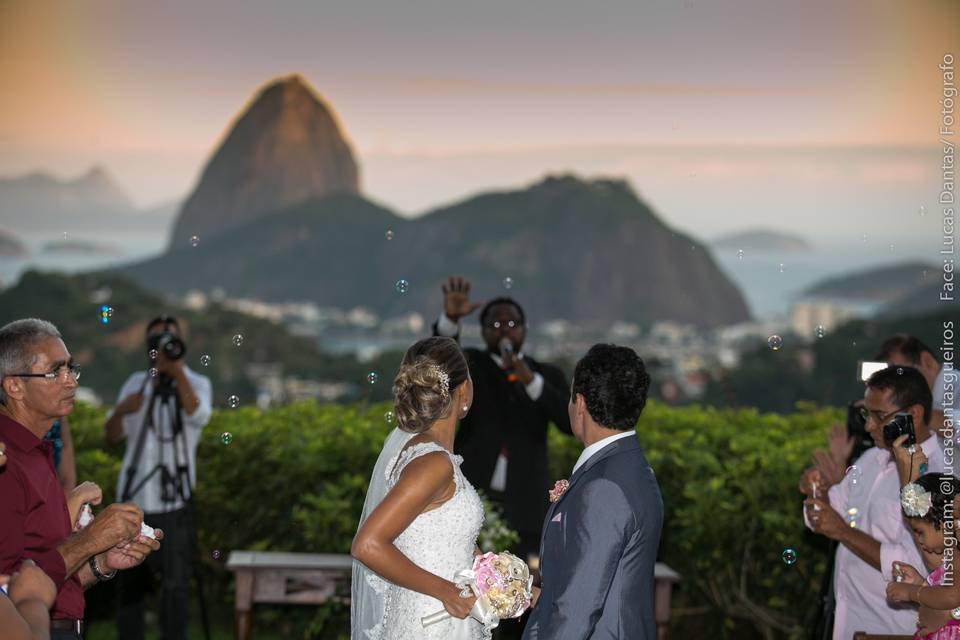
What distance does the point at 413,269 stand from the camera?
15.8 metres

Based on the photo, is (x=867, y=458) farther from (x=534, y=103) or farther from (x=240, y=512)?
(x=534, y=103)

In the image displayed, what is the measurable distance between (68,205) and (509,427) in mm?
10166

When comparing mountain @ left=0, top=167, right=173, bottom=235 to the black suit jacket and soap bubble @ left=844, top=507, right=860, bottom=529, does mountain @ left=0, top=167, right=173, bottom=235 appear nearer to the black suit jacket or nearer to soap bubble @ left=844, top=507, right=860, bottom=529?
the black suit jacket

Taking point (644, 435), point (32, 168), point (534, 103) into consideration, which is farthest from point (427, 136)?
point (644, 435)

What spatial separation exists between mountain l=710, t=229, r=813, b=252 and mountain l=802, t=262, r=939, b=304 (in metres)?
0.86

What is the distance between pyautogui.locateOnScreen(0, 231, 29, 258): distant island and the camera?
14.1 metres

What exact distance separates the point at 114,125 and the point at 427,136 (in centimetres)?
429

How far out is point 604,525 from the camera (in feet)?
11.4

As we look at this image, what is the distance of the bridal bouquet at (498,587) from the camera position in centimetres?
361

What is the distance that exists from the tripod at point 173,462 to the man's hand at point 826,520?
3.60 m

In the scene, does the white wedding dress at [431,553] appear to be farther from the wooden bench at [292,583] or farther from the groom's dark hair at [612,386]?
the wooden bench at [292,583]

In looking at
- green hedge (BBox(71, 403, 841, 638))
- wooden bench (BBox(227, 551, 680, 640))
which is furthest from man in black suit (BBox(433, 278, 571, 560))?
green hedge (BBox(71, 403, 841, 638))

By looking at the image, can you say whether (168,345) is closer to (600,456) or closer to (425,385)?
(425,385)

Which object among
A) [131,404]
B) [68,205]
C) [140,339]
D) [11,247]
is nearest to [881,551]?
[131,404]
